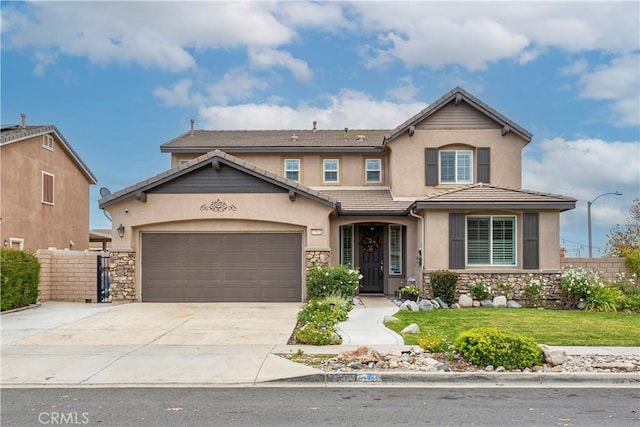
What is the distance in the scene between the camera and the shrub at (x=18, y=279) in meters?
16.4

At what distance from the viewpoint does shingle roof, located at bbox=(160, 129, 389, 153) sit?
2336 centimetres

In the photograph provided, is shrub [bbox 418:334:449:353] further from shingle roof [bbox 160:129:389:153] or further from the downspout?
shingle roof [bbox 160:129:389:153]

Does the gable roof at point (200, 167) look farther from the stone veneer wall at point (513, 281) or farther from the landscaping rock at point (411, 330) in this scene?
the landscaping rock at point (411, 330)

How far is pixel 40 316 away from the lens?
15.9 m

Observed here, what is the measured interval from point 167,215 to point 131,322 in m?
5.06

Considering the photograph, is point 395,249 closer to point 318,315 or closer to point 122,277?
point 122,277

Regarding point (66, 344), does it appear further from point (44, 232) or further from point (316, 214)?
point (44, 232)

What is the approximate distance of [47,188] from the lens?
25.1 m

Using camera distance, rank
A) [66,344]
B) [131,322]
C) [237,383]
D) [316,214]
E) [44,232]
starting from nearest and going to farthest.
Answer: [237,383], [66,344], [131,322], [316,214], [44,232]

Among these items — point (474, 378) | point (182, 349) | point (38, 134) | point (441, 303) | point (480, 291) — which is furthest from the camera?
point (38, 134)

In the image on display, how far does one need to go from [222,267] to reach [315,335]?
8.23m

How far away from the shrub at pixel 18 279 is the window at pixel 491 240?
13480mm

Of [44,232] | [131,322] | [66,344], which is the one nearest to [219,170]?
[131,322]

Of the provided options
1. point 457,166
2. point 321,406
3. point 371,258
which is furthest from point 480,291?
point 321,406
